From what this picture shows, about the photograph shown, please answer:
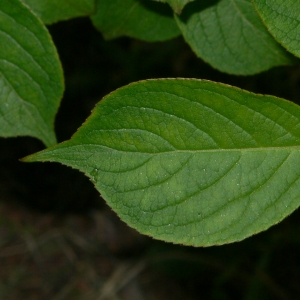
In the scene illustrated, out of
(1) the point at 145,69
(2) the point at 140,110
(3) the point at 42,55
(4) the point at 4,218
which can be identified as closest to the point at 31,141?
(4) the point at 4,218

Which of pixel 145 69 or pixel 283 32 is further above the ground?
pixel 283 32

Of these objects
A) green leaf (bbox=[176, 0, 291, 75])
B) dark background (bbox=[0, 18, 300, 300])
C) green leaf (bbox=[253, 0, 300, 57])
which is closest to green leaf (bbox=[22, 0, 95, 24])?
green leaf (bbox=[176, 0, 291, 75])

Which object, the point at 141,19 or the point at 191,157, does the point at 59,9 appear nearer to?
the point at 141,19

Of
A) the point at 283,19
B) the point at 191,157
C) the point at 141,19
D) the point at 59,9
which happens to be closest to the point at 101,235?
the point at 141,19

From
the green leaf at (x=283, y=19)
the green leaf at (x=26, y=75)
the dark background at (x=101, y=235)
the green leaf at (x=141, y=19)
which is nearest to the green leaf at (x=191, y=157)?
the green leaf at (x=283, y=19)

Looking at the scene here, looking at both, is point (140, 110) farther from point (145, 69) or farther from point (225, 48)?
point (145, 69)

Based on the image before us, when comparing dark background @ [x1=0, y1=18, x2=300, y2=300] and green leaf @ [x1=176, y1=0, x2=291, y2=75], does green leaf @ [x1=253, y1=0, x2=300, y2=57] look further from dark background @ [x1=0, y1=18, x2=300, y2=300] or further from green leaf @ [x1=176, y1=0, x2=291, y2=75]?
dark background @ [x1=0, y1=18, x2=300, y2=300]
